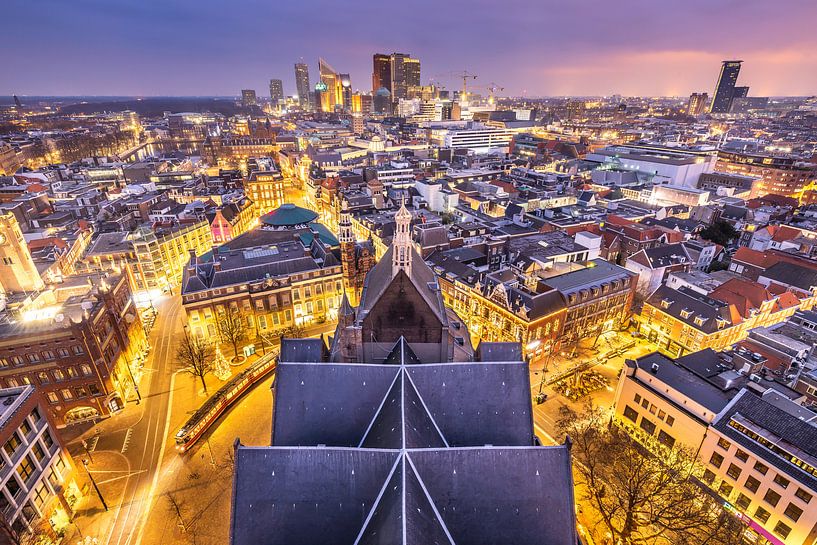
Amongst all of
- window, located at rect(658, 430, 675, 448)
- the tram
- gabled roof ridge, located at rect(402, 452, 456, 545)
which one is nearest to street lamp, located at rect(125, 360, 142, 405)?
the tram

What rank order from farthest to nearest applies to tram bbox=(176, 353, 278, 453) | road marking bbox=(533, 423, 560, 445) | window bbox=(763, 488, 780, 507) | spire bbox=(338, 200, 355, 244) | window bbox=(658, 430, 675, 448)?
1. spire bbox=(338, 200, 355, 244)
2. road marking bbox=(533, 423, 560, 445)
3. tram bbox=(176, 353, 278, 453)
4. window bbox=(658, 430, 675, 448)
5. window bbox=(763, 488, 780, 507)

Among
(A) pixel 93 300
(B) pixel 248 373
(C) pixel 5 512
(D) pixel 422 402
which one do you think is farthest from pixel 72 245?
(D) pixel 422 402

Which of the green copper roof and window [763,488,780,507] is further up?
the green copper roof

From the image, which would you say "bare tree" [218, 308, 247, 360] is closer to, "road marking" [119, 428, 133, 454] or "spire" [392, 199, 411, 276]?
"road marking" [119, 428, 133, 454]

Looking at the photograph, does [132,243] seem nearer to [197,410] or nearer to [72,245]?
[72,245]

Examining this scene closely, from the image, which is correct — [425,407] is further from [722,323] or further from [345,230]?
[722,323]

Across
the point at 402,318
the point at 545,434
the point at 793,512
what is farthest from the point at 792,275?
the point at 402,318

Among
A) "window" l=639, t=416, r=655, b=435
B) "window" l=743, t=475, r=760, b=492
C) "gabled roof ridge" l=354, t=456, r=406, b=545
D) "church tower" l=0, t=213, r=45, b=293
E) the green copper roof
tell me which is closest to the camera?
"gabled roof ridge" l=354, t=456, r=406, b=545
